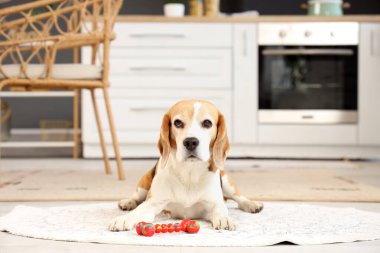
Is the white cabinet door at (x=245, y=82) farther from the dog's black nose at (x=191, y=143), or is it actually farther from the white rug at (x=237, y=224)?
the dog's black nose at (x=191, y=143)

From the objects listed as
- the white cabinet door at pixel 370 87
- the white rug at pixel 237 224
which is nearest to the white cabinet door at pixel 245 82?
the white cabinet door at pixel 370 87

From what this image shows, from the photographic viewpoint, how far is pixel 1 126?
4.81 meters

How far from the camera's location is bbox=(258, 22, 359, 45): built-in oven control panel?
4.57 m

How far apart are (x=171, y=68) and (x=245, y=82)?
54 centimetres

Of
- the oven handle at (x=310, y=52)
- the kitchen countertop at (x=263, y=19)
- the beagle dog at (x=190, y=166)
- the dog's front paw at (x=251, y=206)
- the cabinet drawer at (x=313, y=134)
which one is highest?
the kitchen countertop at (x=263, y=19)

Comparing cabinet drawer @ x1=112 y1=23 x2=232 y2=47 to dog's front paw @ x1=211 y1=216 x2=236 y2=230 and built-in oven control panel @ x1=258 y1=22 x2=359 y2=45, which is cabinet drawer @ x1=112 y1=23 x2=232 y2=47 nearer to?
built-in oven control panel @ x1=258 y1=22 x2=359 y2=45

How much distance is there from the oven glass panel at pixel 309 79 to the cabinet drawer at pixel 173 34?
0.32 meters

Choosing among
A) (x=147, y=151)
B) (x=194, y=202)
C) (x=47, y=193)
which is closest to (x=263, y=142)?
(x=147, y=151)

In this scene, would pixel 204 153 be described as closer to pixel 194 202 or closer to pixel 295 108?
pixel 194 202

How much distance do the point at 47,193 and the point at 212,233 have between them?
3.72ft

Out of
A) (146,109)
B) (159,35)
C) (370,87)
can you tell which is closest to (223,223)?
(146,109)

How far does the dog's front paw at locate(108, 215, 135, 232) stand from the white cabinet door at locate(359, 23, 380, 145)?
3.13m

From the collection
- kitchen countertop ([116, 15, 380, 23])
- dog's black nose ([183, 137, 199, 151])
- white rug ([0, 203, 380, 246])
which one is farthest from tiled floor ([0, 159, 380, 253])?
kitchen countertop ([116, 15, 380, 23])

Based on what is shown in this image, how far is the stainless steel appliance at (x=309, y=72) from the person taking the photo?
457 cm
